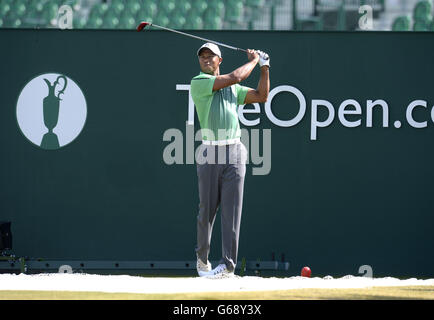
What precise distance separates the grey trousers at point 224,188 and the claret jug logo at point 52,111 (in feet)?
9.25

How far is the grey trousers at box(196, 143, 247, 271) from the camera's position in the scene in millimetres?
7645

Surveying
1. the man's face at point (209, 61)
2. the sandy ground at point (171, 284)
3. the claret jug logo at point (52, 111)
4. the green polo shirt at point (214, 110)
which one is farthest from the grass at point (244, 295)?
the claret jug logo at point (52, 111)

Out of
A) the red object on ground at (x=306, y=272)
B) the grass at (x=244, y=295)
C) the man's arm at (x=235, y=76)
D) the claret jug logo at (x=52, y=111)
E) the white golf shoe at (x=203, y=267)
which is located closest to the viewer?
the grass at (x=244, y=295)

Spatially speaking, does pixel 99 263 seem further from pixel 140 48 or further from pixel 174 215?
pixel 140 48

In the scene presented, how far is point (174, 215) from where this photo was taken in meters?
10.1

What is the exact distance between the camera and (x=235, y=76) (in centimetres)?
740

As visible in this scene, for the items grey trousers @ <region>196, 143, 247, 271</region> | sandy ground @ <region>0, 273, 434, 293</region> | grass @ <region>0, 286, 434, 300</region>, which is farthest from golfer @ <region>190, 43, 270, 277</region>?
grass @ <region>0, 286, 434, 300</region>

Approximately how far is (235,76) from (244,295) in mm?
1797

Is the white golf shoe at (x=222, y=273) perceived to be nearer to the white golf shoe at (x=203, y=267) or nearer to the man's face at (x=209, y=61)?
the white golf shoe at (x=203, y=267)

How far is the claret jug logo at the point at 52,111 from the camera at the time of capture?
33.3 feet

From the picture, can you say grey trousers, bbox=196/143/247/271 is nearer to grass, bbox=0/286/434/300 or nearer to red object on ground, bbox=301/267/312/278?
grass, bbox=0/286/434/300

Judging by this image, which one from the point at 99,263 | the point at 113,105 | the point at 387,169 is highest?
A: the point at 113,105

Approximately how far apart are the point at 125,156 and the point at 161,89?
30.9 inches
